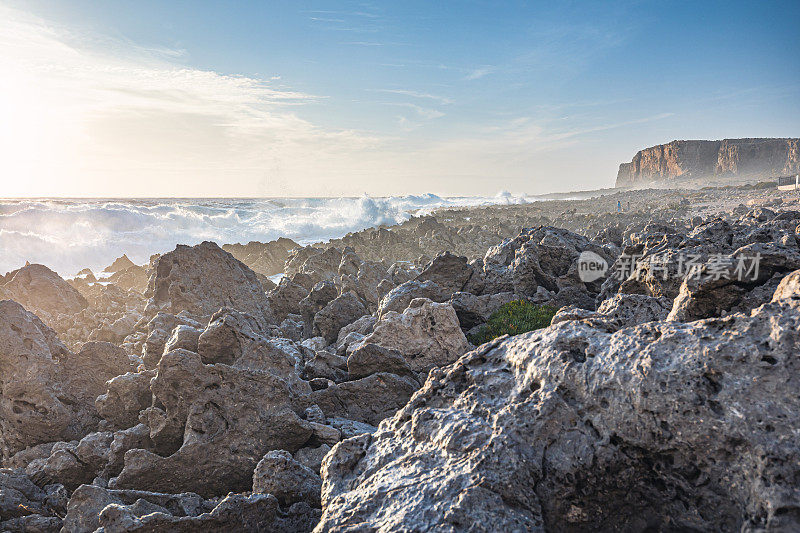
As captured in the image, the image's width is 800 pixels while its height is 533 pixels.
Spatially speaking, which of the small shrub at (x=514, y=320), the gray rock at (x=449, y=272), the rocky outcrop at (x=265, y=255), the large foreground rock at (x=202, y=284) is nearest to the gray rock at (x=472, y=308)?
the small shrub at (x=514, y=320)

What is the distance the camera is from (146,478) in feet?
18.6

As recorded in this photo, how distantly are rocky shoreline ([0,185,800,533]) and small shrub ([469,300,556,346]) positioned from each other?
649 mm

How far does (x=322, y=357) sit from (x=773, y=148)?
200403mm

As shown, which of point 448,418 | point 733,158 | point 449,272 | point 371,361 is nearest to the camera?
point 448,418

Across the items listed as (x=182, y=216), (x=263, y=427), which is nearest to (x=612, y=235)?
(x=263, y=427)

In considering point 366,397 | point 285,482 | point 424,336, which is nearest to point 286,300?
point 424,336

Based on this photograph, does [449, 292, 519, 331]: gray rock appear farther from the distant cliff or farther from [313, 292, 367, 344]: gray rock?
the distant cliff

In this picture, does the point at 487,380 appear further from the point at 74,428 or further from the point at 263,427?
the point at 74,428

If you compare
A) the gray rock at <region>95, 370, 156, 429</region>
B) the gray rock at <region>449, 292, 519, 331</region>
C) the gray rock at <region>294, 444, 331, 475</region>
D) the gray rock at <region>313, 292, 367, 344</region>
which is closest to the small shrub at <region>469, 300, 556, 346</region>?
the gray rock at <region>449, 292, 519, 331</region>

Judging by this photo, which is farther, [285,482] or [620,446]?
[285,482]

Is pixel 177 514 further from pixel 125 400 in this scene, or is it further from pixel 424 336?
pixel 424 336

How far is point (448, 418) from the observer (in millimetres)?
3904

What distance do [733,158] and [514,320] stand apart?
19703 cm

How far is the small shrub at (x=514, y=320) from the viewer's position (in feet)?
33.7
